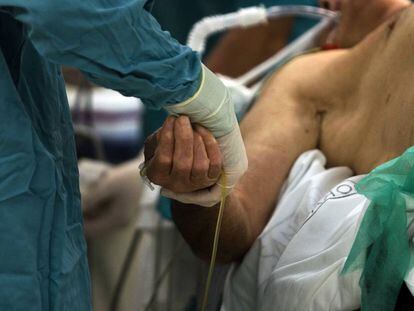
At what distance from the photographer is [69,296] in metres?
0.87

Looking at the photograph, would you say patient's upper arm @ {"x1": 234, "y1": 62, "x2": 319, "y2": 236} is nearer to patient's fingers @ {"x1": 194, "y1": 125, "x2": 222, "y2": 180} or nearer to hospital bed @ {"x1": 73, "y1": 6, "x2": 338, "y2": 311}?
hospital bed @ {"x1": 73, "y1": 6, "x2": 338, "y2": 311}

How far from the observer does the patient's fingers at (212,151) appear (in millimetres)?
886

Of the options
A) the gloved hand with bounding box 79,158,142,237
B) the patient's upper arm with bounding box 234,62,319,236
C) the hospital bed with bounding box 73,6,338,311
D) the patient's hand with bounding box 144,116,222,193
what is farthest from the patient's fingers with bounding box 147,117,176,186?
the gloved hand with bounding box 79,158,142,237

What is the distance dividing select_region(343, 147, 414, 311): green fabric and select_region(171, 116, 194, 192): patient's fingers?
A: 216 mm

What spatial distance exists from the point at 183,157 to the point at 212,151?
0.04 m

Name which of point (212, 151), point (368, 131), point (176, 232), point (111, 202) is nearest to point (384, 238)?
point (212, 151)

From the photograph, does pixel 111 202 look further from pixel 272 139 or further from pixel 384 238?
pixel 384 238

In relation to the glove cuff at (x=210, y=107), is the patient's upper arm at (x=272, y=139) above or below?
below

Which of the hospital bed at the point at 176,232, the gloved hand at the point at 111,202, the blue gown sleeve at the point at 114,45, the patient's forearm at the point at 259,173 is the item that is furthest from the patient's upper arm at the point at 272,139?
the gloved hand at the point at 111,202

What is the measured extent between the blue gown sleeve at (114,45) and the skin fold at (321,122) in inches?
14.5

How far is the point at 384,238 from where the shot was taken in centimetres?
90

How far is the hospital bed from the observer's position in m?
1.53

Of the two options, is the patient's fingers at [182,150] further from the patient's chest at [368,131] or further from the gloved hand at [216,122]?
the patient's chest at [368,131]

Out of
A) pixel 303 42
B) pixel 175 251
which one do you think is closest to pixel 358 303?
pixel 175 251
